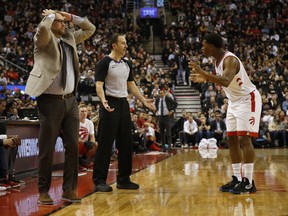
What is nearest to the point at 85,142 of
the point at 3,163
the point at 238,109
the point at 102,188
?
the point at 3,163

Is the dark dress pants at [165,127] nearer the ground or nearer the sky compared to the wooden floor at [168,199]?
nearer the ground

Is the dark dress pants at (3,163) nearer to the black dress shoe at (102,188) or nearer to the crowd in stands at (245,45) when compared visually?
the black dress shoe at (102,188)

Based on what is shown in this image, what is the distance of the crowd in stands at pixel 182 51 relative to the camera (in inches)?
703

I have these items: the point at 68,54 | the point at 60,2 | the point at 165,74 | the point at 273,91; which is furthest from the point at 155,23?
the point at 68,54

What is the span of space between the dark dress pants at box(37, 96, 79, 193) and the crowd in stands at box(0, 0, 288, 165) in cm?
785

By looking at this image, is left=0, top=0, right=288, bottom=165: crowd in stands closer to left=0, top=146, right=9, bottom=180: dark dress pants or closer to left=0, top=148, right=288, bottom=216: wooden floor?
left=0, top=146, right=9, bottom=180: dark dress pants

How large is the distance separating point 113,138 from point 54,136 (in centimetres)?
123

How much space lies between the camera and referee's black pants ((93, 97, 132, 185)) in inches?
243

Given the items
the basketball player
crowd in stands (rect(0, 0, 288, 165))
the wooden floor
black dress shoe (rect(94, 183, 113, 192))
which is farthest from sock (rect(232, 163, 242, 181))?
crowd in stands (rect(0, 0, 288, 165))

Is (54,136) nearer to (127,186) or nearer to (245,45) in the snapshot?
(127,186)

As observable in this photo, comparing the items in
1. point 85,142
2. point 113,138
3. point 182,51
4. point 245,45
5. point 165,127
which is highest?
point 245,45

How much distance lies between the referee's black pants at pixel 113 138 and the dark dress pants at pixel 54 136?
945 mm

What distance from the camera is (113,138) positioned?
622 cm

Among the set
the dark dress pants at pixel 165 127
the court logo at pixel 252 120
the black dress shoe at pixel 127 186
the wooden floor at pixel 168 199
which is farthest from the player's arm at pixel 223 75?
the dark dress pants at pixel 165 127
